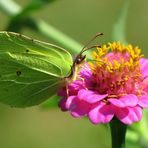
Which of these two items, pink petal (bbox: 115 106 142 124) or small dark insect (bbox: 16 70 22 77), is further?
small dark insect (bbox: 16 70 22 77)

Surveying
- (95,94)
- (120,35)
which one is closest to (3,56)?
(95,94)

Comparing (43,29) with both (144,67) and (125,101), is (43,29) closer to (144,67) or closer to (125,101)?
(144,67)

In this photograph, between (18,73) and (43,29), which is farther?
(43,29)

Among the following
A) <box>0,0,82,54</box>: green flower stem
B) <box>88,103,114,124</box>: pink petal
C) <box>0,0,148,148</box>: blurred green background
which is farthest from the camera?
<box>0,0,148,148</box>: blurred green background

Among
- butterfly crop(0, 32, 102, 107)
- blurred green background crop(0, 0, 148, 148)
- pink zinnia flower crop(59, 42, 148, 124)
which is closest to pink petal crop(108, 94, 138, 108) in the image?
pink zinnia flower crop(59, 42, 148, 124)

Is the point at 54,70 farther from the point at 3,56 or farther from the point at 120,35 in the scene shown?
the point at 120,35

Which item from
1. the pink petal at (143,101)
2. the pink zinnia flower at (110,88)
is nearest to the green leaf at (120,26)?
the pink zinnia flower at (110,88)

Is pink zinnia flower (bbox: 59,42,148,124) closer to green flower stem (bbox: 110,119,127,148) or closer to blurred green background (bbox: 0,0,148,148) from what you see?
green flower stem (bbox: 110,119,127,148)

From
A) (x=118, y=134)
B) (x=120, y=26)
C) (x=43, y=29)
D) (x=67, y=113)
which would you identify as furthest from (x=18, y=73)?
(x=67, y=113)
